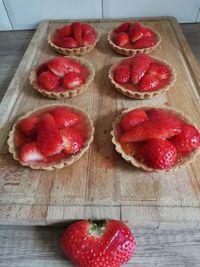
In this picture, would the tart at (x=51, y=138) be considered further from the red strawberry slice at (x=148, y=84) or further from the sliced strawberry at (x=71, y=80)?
the red strawberry slice at (x=148, y=84)

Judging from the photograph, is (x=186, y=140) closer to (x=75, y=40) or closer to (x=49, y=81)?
(x=49, y=81)

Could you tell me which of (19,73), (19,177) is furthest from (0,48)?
(19,177)

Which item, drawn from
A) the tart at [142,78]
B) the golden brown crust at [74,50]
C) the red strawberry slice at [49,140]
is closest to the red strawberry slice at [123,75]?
the tart at [142,78]

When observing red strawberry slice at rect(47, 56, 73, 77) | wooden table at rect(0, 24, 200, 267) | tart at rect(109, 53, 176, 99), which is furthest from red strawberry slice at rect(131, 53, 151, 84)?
wooden table at rect(0, 24, 200, 267)

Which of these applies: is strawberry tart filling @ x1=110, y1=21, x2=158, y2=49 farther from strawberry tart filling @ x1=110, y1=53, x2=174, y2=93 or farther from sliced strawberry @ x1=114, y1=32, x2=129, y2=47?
strawberry tart filling @ x1=110, y1=53, x2=174, y2=93

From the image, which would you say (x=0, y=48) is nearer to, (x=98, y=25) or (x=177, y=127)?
(x=98, y=25)

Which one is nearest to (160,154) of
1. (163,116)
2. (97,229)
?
(163,116)
